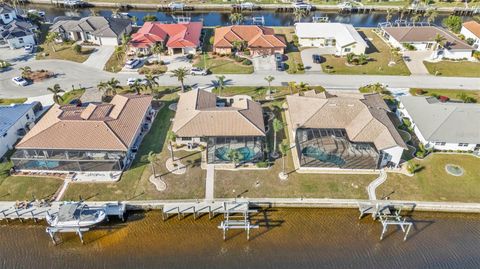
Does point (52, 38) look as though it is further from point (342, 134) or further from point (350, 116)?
point (342, 134)

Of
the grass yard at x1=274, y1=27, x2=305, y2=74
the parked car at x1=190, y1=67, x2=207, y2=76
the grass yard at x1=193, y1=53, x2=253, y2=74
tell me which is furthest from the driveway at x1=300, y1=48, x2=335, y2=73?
the parked car at x1=190, y1=67, x2=207, y2=76

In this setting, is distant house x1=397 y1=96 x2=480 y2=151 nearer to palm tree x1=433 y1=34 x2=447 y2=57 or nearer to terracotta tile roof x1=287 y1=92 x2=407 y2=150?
terracotta tile roof x1=287 y1=92 x2=407 y2=150

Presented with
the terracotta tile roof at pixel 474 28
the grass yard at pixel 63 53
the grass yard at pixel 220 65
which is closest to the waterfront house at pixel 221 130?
the grass yard at pixel 220 65

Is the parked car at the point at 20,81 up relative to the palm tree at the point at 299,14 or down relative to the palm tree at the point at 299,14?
down

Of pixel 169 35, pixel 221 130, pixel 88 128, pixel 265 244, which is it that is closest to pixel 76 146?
pixel 88 128

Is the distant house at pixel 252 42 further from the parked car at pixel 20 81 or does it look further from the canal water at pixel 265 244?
the canal water at pixel 265 244

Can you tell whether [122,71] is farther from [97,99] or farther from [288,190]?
[288,190]

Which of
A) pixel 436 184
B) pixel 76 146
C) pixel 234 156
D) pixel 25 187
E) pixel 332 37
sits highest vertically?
pixel 332 37

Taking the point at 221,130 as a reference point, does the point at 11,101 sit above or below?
below
